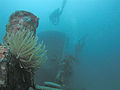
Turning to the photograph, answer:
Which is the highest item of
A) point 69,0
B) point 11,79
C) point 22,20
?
point 69,0

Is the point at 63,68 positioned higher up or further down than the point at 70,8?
further down

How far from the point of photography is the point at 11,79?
1991 millimetres

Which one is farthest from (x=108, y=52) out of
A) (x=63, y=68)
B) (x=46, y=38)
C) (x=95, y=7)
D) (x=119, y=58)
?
(x=63, y=68)

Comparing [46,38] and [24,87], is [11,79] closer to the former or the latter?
[24,87]

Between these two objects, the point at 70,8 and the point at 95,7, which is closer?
the point at 95,7

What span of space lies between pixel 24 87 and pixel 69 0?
69.0 m

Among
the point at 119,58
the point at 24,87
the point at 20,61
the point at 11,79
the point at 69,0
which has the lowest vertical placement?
the point at 119,58

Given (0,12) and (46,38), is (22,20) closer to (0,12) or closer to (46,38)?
(46,38)

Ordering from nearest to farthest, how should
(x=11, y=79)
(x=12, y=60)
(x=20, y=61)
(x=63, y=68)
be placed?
(x=11, y=79)
(x=12, y=60)
(x=20, y=61)
(x=63, y=68)

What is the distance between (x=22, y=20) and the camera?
3889mm

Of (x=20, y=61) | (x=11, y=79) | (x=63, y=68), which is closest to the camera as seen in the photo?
(x=11, y=79)

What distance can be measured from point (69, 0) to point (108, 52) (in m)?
35.6

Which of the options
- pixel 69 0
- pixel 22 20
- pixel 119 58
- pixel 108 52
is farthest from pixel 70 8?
pixel 22 20

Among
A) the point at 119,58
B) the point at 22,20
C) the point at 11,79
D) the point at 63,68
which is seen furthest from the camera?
the point at 119,58
